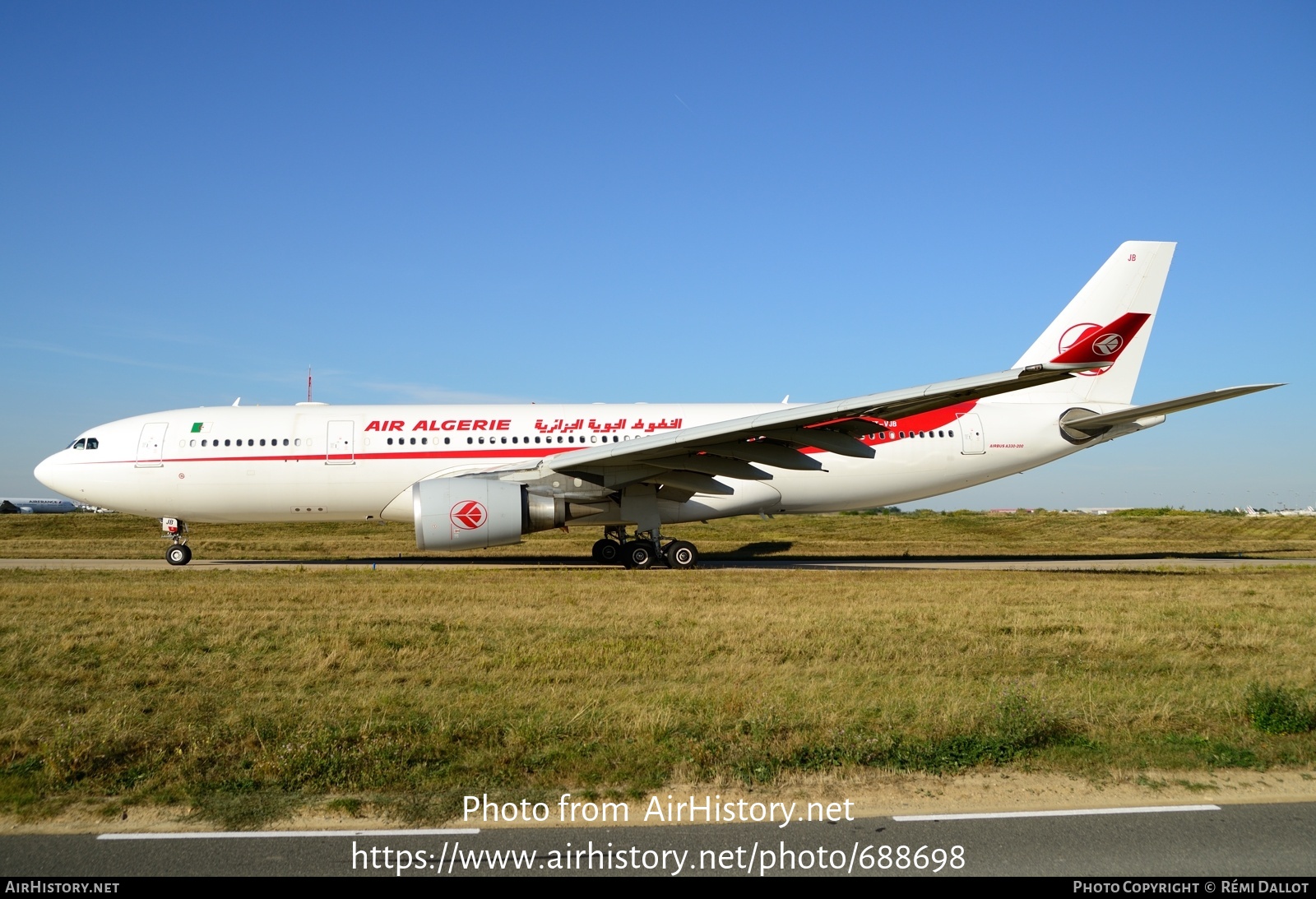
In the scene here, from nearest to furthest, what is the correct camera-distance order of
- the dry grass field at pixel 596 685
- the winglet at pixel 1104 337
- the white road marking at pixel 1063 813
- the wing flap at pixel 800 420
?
the white road marking at pixel 1063 813
the dry grass field at pixel 596 685
the wing flap at pixel 800 420
the winglet at pixel 1104 337

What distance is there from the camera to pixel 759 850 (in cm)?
426

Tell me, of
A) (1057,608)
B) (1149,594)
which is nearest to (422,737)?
(1057,608)

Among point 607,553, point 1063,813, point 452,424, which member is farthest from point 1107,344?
point 1063,813

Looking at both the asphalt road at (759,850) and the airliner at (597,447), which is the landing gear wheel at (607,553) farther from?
the asphalt road at (759,850)

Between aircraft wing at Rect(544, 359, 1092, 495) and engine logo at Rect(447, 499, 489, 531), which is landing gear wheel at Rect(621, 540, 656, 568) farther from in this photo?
engine logo at Rect(447, 499, 489, 531)

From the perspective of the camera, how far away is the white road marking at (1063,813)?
465cm

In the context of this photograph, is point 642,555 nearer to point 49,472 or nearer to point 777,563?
point 777,563

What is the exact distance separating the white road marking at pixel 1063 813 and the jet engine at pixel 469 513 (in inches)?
499

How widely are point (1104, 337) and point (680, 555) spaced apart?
1088cm

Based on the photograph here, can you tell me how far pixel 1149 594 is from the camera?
43.6ft

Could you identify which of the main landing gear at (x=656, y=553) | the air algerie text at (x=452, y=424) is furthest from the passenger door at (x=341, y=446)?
the main landing gear at (x=656, y=553)

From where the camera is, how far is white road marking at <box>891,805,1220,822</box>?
4.65 metres

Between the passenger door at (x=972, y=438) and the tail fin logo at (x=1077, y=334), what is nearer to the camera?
the passenger door at (x=972, y=438)

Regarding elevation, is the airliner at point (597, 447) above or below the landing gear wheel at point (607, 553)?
above
